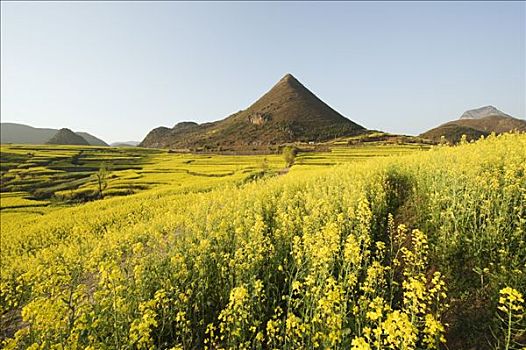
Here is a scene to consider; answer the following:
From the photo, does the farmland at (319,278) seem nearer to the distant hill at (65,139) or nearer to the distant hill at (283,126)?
the distant hill at (283,126)

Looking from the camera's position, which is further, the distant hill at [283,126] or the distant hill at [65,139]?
the distant hill at [65,139]

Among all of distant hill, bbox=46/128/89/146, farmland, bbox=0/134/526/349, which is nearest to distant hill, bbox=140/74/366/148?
distant hill, bbox=46/128/89/146

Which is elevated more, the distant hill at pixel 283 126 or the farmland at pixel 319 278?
the distant hill at pixel 283 126

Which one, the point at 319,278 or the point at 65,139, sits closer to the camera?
the point at 319,278

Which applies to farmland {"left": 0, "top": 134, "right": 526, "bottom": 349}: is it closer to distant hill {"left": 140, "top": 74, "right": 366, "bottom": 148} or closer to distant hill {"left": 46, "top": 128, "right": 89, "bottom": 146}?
distant hill {"left": 140, "top": 74, "right": 366, "bottom": 148}

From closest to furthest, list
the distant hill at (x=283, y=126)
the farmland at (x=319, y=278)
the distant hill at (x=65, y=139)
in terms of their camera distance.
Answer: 1. the farmland at (x=319, y=278)
2. the distant hill at (x=283, y=126)
3. the distant hill at (x=65, y=139)

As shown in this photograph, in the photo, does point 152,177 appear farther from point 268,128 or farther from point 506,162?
point 268,128

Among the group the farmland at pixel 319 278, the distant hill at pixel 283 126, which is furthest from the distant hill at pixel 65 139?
the farmland at pixel 319 278

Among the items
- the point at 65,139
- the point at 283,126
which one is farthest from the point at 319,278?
the point at 65,139

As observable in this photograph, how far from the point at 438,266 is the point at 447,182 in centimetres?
256

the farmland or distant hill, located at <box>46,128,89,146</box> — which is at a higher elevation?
distant hill, located at <box>46,128,89,146</box>

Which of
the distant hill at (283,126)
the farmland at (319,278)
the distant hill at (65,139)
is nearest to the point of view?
the farmland at (319,278)

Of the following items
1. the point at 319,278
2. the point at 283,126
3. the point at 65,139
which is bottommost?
the point at 319,278

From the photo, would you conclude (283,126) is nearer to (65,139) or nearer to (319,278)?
(65,139)
